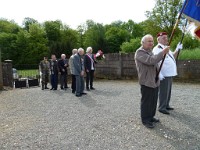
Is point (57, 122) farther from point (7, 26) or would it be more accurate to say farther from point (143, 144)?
point (7, 26)

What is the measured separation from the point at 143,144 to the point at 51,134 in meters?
1.86

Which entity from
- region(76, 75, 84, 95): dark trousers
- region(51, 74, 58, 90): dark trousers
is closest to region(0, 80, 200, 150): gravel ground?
region(76, 75, 84, 95): dark trousers

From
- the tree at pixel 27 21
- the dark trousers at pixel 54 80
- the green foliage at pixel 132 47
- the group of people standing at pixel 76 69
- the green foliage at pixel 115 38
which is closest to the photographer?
the group of people standing at pixel 76 69

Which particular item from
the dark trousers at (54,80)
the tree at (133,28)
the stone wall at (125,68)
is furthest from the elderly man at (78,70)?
the tree at (133,28)

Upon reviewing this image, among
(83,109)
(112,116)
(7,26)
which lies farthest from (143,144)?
(7,26)

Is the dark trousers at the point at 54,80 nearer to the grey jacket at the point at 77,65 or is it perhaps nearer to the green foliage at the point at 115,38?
the grey jacket at the point at 77,65

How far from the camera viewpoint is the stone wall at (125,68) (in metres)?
13.0

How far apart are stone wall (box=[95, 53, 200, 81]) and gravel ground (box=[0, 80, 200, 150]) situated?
4638 millimetres

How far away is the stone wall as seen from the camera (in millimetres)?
12992

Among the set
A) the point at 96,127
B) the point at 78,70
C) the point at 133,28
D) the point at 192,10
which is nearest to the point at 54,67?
the point at 78,70

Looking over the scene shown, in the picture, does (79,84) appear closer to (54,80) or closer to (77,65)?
(77,65)

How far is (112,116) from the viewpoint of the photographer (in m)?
6.59

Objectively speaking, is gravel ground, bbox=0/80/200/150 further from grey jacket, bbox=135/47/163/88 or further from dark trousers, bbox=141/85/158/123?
grey jacket, bbox=135/47/163/88

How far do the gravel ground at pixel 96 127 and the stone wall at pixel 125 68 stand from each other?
4638 millimetres
